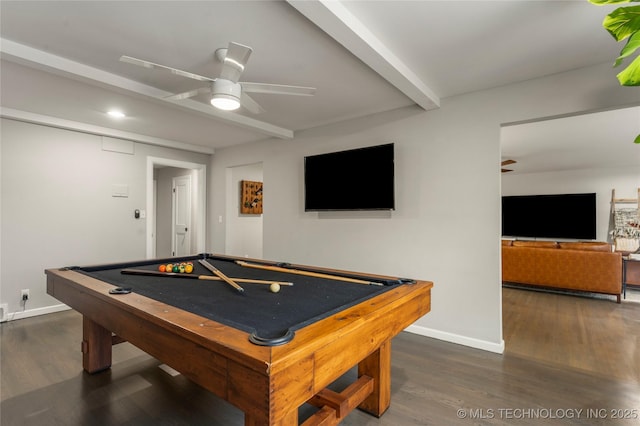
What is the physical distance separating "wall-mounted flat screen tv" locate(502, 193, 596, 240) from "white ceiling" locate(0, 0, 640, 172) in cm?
564

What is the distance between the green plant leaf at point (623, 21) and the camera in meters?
1.18

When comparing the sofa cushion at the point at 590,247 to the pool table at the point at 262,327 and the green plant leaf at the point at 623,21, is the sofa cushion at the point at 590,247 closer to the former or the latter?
the pool table at the point at 262,327

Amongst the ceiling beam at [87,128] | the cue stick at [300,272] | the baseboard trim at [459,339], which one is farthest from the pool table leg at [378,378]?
the ceiling beam at [87,128]

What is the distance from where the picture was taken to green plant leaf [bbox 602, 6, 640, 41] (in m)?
1.18

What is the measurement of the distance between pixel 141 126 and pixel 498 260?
169 inches

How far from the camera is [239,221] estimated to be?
18.2ft

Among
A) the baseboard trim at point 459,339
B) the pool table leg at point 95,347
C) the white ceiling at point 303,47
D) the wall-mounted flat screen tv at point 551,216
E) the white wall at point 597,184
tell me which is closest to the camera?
the white ceiling at point 303,47

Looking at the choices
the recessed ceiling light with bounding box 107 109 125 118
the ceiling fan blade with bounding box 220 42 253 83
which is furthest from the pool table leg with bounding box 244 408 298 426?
the recessed ceiling light with bounding box 107 109 125 118

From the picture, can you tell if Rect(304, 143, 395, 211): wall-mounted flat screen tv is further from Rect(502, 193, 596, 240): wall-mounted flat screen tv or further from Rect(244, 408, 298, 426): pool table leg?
Rect(502, 193, 596, 240): wall-mounted flat screen tv

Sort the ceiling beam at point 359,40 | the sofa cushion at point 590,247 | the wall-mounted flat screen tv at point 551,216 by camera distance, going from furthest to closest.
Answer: the wall-mounted flat screen tv at point 551,216 → the sofa cushion at point 590,247 → the ceiling beam at point 359,40

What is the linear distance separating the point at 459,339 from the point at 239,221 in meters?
3.94

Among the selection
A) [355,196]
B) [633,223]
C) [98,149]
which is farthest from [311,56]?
[633,223]

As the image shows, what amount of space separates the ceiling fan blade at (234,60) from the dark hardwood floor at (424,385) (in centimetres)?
205

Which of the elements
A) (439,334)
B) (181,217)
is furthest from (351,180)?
(181,217)
